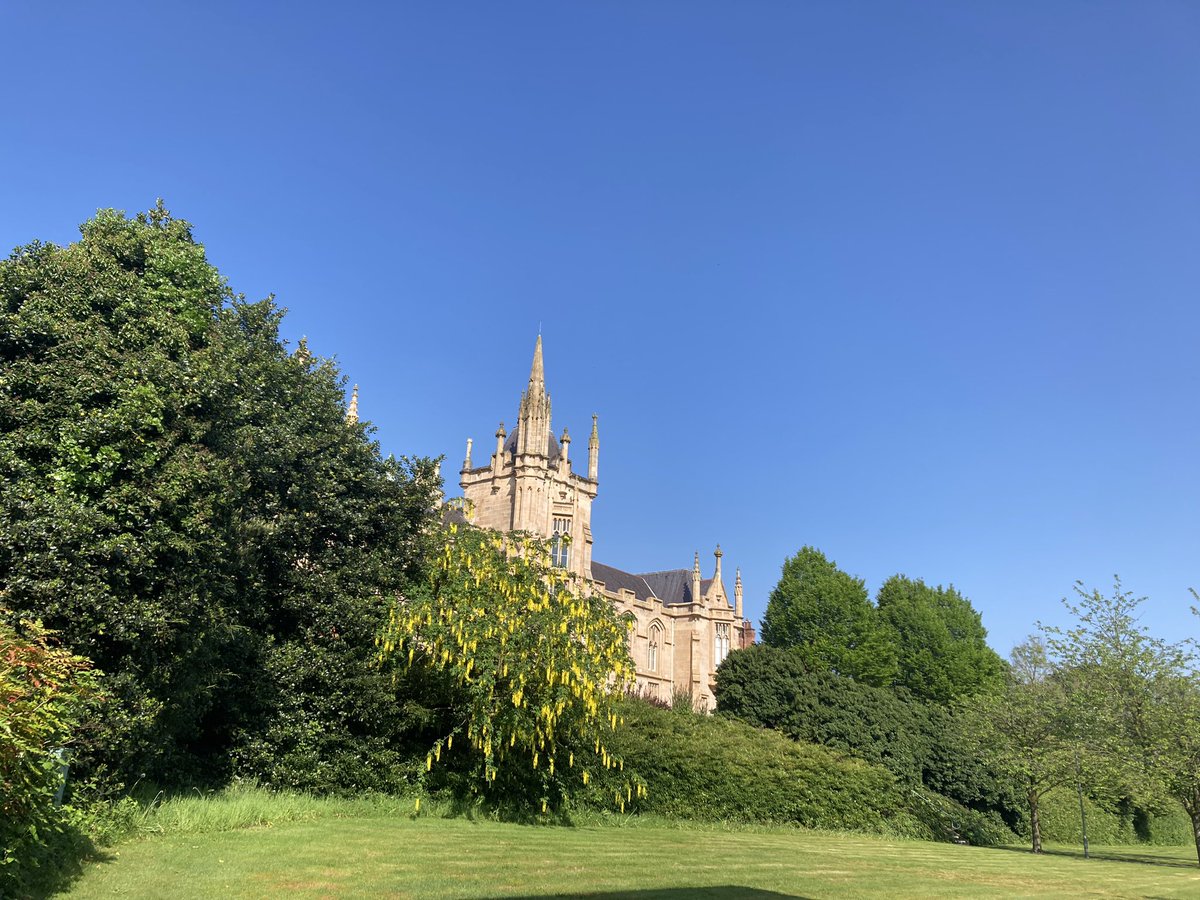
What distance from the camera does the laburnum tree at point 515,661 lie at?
18.3 meters

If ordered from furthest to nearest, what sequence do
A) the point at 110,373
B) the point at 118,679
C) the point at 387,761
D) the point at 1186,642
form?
the point at 1186,642 < the point at 387,761 < the point at 110,373 < the point at 118,679

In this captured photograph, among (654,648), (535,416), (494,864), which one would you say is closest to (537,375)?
(535,416)

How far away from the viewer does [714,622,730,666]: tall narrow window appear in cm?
6450

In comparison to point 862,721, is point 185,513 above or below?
above

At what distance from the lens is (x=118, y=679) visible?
12805 mm

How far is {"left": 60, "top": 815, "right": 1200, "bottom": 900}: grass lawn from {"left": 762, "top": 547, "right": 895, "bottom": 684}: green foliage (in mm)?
35723

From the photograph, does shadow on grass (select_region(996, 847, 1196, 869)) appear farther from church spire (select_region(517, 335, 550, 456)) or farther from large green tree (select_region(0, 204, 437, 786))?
church spire (select_region(517, 335, 550, 456))

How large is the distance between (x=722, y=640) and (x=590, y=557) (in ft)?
46.8

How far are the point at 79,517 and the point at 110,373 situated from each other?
2.82 m

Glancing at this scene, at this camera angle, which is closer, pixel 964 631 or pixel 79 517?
pixel 79 517

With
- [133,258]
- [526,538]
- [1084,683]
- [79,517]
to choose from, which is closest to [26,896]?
[79,517]

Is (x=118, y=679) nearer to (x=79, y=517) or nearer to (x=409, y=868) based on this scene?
(x=79, y=517)

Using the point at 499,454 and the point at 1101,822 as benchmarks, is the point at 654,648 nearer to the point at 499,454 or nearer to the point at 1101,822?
the point at 499,454

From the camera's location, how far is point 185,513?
13.8 meters
